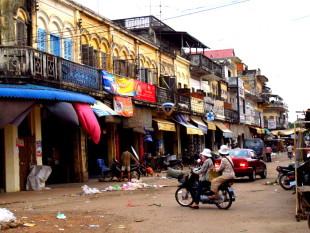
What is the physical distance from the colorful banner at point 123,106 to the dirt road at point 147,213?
8.08 metres

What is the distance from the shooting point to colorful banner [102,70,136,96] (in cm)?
2352

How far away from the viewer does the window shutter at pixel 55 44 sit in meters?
21.0

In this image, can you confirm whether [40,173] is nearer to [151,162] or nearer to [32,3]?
[32,3]

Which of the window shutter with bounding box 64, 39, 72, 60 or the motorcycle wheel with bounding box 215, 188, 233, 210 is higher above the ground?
the window shutter with bounding box 64, 39, 72, 60

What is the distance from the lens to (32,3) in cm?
1938

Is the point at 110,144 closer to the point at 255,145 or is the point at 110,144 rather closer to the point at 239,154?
the point at 239,154

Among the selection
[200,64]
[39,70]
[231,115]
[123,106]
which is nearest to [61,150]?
[123,106]

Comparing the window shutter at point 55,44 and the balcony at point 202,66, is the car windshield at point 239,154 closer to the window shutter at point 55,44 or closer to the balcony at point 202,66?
the window shutter at point 55,44

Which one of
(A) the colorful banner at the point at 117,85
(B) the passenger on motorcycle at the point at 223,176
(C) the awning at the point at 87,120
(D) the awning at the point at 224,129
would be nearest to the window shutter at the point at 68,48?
(A) the colorful banner at the point at 117,85

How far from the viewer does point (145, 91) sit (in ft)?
92.6

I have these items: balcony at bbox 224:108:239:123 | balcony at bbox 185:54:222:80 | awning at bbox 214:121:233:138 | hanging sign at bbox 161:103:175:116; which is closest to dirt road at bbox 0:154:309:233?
hanging sign at bbox 161:103:175:116

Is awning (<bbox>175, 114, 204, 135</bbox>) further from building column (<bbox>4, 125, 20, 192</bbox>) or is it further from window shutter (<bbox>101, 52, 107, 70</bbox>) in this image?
building column (<bbox>4, 125, 20, 192</bbox>)

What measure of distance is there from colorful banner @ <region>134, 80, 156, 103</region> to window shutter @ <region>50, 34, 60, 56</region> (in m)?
6.39

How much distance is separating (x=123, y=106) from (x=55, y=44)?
5.32 metres
